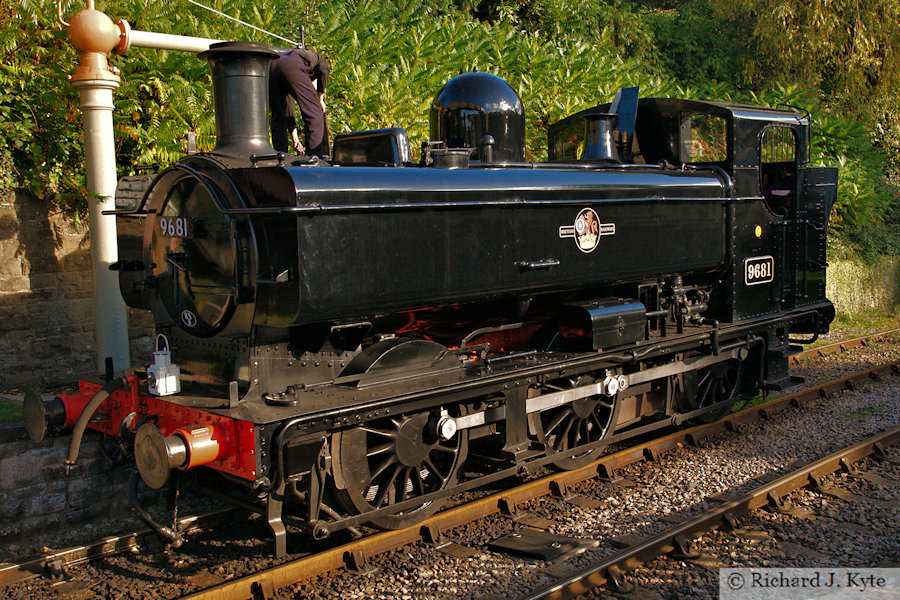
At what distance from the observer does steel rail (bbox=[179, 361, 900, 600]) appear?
392 cm

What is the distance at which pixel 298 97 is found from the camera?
5527 mm

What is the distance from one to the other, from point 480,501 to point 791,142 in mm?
4987

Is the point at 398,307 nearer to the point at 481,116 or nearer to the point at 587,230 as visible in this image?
the point at 587,230

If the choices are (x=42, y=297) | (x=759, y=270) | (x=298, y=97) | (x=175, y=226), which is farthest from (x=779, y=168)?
(x=42, y=297)

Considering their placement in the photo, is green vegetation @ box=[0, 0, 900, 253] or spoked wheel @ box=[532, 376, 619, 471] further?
green vegetation @ box=[0, 0, 900, 253]

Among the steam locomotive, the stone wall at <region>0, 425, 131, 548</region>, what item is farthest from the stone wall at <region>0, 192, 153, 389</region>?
the steam locomotive

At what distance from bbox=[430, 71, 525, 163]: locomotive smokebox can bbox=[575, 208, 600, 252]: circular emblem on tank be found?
2.36 ft

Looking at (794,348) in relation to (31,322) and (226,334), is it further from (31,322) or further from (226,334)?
(31,322)

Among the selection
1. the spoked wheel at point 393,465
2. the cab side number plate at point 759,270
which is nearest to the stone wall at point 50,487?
the spoked wheel at point 393,465

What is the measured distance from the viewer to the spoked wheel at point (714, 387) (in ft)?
21.8

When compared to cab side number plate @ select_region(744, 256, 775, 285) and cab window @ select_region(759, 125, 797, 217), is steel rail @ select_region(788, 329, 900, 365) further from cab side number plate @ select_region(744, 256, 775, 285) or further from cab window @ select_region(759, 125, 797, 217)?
cab side number plate @ select_region(744, 256, 775, 285)

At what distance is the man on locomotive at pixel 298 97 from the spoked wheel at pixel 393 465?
2.25m

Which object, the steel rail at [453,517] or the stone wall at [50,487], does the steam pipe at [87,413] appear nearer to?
the stone wall at [50,487]

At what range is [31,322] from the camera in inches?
285
